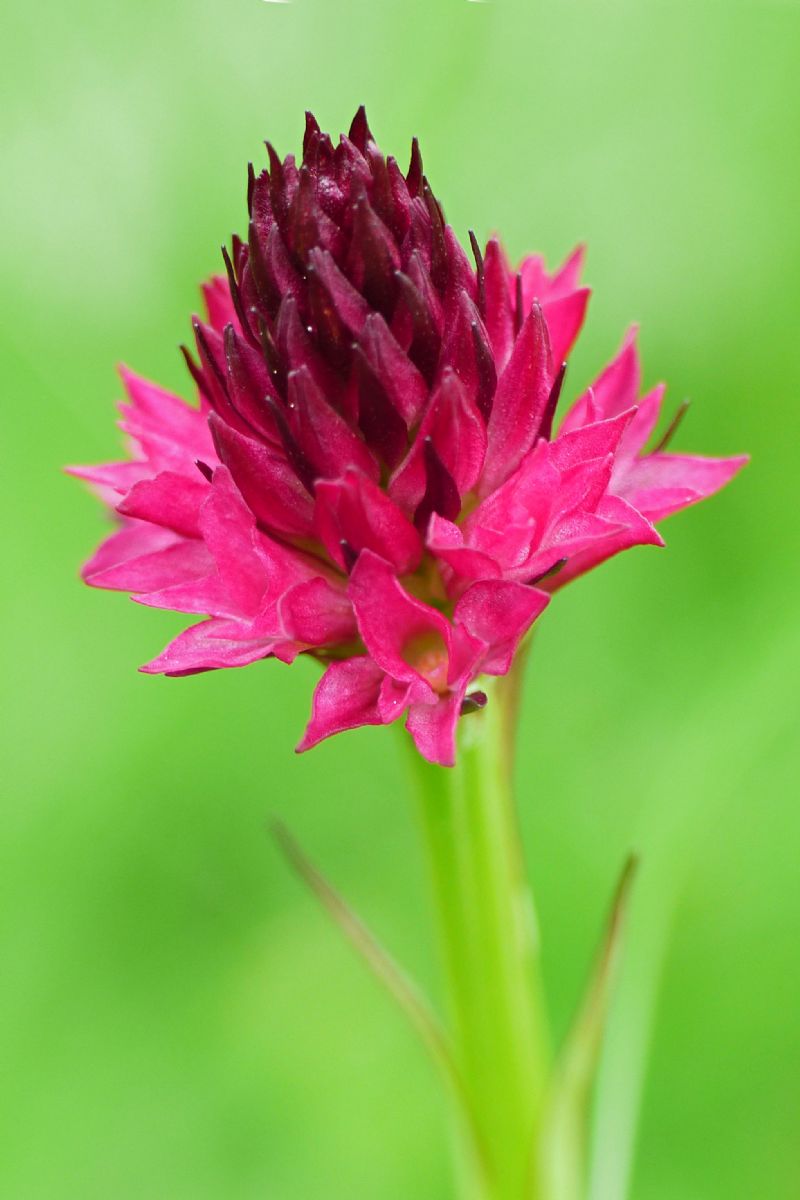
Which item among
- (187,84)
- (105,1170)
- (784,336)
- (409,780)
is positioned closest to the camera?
(409,780)

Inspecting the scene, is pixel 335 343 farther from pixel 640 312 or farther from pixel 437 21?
pixel 437 21

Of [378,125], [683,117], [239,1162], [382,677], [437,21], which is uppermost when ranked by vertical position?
[437,21]

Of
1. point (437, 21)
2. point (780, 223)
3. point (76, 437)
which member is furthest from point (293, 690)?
point (437, 21)

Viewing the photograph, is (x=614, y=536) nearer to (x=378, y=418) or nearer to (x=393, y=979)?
(x=378, y=418)

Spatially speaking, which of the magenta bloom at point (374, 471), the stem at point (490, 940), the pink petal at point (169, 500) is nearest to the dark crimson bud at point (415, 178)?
the magenta bloom at point (374, 471)

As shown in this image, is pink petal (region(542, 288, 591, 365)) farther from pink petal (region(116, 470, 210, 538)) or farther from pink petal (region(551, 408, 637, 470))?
pink petal (region(116, 470, 210, 538))

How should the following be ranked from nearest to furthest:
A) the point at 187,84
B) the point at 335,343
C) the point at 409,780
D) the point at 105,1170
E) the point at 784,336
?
the point at 335,343 < the point at 409,780 < the point at 105,1170 < the point at 784,336 < the point at 187,84
